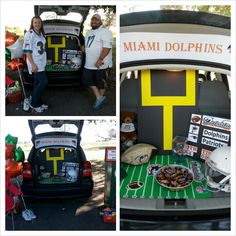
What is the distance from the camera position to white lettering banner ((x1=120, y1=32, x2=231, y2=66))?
3.00m

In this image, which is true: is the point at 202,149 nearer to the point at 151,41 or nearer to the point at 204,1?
the point at 151,41

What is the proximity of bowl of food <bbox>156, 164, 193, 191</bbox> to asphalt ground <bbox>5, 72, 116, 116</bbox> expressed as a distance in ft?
2.81

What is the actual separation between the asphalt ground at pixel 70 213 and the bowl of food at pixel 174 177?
0.50 m

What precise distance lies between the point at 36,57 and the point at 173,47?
1033mm

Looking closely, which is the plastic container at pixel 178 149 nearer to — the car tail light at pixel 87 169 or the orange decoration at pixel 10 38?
the car tail light at pixel 87 169

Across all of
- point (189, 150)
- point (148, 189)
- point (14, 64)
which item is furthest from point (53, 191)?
point (189, 150)

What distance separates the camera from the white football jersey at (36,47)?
2.66 meters

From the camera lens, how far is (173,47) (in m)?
3.07

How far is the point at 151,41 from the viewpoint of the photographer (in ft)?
9.93

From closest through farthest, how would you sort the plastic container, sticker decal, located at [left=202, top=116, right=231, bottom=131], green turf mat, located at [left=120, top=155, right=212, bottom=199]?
green turf mat, located at [left=120, top=155, right=212, bottom=199]
sticker decal, located at [left=202, top=116, right=231, bottom=131]
the plastic container

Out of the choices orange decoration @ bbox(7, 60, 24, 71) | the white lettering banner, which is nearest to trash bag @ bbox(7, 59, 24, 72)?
orange decoration @ bbox(7, 60, 24, 71)

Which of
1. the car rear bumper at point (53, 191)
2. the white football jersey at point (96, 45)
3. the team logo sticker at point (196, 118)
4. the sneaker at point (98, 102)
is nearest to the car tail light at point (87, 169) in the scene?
the car rear bumper at point (53, 191)

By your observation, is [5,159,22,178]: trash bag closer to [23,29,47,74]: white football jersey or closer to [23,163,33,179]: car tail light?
[23,163,33,179]: car tail light

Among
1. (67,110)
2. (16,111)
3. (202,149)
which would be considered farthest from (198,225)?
(16,111)
